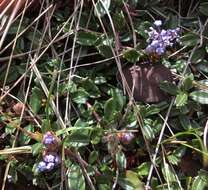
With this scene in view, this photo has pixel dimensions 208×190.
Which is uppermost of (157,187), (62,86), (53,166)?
(62,86)

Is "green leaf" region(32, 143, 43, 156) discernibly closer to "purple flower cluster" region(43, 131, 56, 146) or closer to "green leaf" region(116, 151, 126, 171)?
"purple flower cluster" region(43, 131, 56, 146)

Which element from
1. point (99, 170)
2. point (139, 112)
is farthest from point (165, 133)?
point (99, 170)

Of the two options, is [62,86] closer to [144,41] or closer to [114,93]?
[114,93]

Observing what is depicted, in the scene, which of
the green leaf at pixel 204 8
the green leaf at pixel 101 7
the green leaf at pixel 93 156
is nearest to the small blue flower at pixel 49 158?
the green leaf at pixel 93 156

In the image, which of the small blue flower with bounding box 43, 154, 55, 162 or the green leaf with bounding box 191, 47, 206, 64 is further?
the green leaf with bounding box 191, 47, 206, 64

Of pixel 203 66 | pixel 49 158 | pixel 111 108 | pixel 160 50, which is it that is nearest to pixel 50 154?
pixel 49 158

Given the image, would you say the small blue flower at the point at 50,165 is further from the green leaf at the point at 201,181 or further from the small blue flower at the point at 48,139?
the green leaf at the point at 201,181

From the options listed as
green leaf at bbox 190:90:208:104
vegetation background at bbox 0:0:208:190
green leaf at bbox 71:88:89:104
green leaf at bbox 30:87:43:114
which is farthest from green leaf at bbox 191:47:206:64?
green leaf at bbox 30:87:43:114
